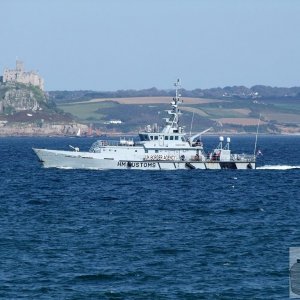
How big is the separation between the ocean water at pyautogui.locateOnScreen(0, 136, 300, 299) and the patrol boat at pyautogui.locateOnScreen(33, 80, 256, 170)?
13524 millimetres

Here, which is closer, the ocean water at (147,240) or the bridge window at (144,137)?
the ocean water at (147,240)

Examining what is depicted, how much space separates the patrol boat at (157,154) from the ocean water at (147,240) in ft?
44.4

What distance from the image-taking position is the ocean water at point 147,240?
48250mm

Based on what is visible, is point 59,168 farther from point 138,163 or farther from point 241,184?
point 241,184

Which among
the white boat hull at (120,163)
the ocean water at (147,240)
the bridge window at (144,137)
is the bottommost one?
the white boat hull at (120,163)

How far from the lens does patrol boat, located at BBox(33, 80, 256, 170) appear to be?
4638 inches

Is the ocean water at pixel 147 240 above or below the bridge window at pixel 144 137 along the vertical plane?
below

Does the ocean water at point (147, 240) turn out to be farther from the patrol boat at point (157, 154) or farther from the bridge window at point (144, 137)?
the bridge window at point (144, 137)

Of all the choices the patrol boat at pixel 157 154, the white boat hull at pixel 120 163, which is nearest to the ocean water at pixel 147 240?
the patrol boat at pixel 157 154

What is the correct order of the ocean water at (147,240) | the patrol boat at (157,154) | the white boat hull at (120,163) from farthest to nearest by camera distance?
the white boat hull at (120,163) → the patrol boat at (157,154) → the ocean water at (147,240)

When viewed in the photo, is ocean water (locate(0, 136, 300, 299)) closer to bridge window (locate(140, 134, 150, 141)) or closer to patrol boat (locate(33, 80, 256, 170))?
patrol boat (locate(33, 80, 256, 170))

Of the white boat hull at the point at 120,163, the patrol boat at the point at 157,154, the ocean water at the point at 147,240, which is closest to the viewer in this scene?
the ocean water at the point at 147,240

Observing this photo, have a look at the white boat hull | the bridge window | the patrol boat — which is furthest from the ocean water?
the white boat hull

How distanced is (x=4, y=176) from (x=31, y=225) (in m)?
52.0
